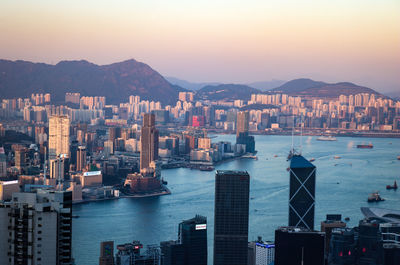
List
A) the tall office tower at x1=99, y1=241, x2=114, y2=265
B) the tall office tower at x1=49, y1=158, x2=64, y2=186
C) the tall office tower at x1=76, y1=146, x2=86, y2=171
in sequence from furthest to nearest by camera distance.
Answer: the tall office tower at x1=76, y1=146, x2=86, y2=171, the tall office tower at x1=49, y1=158, x2=64, y2=186, the tall office tower at x1=99, y1=241, x2=114, y2=265

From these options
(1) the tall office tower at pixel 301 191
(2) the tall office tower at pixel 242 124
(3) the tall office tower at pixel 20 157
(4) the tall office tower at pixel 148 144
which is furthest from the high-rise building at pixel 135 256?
(2) the tall office tower at pixel 242 124

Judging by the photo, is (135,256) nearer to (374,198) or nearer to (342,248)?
(342,248)

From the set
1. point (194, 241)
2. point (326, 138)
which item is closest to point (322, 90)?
point (326, 138)

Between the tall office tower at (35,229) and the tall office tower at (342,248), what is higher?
the tall office tower at (35,229)

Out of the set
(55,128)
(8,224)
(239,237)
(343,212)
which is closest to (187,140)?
(55,128)

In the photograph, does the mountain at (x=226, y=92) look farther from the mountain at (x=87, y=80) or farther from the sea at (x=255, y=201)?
the sea at (x=255, y=201)

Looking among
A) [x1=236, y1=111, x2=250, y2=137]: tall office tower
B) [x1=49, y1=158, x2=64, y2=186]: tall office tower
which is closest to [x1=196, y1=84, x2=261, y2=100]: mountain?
[x1=236, y1=111, x2=250, y2=137]: tall office tower

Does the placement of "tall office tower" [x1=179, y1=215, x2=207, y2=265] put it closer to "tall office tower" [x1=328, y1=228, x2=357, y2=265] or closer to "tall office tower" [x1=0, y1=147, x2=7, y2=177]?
"tall office tower" [x1=328, y1=228, x2=357, y2=265]
